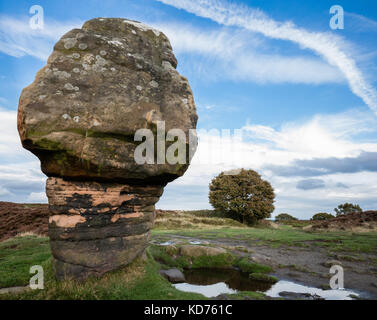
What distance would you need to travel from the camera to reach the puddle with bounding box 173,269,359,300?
9070mm

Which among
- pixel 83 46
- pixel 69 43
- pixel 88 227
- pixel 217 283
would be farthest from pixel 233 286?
pixel 69 43

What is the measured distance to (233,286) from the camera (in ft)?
33.4

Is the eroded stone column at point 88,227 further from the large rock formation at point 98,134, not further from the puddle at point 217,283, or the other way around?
the puddle at point 217,283

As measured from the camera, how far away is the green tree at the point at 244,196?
1757 inches

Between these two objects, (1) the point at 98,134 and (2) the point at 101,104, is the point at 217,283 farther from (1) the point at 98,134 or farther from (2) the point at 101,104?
(2) the point at 101,104

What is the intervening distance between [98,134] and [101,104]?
1.09 meters

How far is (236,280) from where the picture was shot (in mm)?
10984

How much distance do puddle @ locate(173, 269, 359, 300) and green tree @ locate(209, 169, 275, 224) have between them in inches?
1321

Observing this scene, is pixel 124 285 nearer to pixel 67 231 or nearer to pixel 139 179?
pixel 67 231

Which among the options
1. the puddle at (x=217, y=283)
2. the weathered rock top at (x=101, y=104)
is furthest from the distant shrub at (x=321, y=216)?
the weathered rock top at (x=101, y=104)

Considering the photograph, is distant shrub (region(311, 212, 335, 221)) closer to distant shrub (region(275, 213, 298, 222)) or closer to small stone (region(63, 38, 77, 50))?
distant shrub (region(275, 213, 298, 222))

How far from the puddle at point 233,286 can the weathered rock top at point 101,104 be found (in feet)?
15.9

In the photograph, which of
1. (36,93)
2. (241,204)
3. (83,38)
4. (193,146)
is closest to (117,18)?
(83,38)

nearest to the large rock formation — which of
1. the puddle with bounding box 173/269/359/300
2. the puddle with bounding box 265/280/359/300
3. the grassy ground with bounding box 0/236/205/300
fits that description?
the grassy ground with bounding box 0/236/205/300
